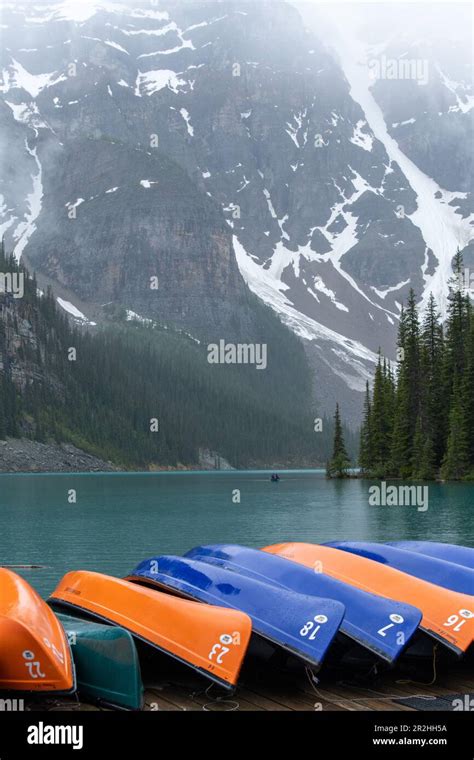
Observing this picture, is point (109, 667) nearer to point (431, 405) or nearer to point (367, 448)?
point (431, 405)

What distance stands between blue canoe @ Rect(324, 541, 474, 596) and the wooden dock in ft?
9.24

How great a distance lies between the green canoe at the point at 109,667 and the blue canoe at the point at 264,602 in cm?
282

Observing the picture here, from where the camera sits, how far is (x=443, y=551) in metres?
24.6

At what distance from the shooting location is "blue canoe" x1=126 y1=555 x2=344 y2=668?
1694cm

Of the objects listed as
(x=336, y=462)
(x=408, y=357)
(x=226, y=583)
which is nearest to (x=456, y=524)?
(x=226, y=583)

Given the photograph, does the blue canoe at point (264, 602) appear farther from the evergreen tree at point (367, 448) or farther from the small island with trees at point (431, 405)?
the evergreen tree at point (367, 448)

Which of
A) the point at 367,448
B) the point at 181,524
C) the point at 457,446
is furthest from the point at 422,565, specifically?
the point at 367,448

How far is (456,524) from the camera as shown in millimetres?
58500

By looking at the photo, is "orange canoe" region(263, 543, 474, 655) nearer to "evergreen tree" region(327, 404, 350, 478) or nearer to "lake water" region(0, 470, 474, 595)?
"lake water" region(0, 470, 474, 595)

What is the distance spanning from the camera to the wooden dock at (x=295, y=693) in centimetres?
1623

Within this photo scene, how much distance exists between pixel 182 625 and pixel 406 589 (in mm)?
5441

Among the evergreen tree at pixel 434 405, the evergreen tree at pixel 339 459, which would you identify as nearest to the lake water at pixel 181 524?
the evergreen tree at pixel 434 405

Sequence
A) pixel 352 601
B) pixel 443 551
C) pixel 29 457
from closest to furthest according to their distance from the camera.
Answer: pixel 352 601
pixel 443 551
pixel 29 457

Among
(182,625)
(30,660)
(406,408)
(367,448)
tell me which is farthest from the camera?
(367,448)
